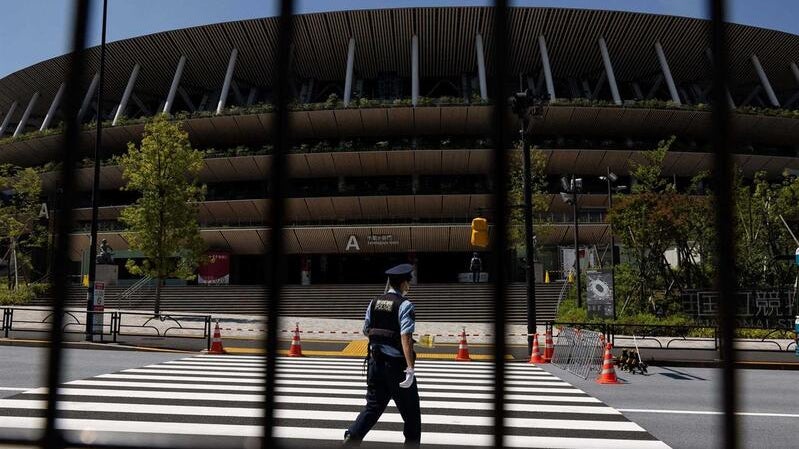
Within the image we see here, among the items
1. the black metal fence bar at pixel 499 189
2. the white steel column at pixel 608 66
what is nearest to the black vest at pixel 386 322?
the black metal fence bar at pixel 499 189

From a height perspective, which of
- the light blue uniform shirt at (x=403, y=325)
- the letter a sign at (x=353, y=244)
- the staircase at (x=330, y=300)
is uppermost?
the letter a sign at (x=353, y=244)

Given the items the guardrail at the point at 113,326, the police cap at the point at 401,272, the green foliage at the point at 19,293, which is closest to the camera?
the police cap at the point at 401,272

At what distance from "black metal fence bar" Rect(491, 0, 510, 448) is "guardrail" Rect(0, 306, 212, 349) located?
1325 cm

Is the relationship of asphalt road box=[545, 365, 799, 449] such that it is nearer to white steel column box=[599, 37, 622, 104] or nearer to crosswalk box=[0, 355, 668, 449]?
crosswalk box=[0, 355, 668, 449]

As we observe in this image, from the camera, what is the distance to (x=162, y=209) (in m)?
29.8

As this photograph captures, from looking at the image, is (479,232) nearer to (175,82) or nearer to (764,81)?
(175,82)

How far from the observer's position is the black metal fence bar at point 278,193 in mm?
1644

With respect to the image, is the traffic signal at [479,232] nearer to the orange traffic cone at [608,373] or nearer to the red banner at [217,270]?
the orange traffic cone at [608,373]

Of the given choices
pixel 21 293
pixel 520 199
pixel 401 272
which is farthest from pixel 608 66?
pixel 401 272

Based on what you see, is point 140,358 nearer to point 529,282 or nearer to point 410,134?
point 529,282

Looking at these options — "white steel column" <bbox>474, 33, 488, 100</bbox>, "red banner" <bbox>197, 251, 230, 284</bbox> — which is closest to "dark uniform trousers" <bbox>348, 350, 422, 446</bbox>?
"red banner" <bbox>197, 251, 230, 284</bbox>

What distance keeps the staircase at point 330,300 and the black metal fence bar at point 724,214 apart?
30204 millimetres

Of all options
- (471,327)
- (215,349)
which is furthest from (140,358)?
(471,327)

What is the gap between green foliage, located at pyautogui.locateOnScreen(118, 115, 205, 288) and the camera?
97.0ft
